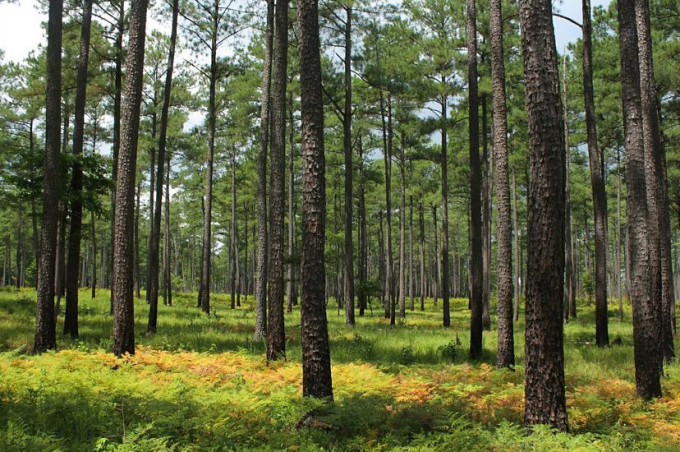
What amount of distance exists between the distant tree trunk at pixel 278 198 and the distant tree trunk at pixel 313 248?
169 inches

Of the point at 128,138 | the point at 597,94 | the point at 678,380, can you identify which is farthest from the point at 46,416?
the point at 597,94

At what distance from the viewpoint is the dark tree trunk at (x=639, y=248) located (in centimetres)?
751

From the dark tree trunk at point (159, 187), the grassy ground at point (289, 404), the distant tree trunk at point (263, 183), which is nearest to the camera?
the grassy ground at point (289, 404)

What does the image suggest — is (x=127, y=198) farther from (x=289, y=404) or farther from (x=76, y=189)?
(x=289, y=404)

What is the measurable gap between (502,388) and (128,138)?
29.0 feet

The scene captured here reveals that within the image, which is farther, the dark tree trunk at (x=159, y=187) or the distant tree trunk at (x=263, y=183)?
the dark tree trunk at (x=159, y=187)

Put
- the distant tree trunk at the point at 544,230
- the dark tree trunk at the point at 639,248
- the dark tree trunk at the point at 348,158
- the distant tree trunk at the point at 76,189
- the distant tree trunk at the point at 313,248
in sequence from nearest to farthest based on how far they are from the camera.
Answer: the distant tree trunk at the point at 544,230 → the distant tree trunk at the point at 313,248 → the dark tree trunk at the point at 639,248 → the distant tree trunk at the point at 76,189 → the dark tree trunk at the point at 348,158

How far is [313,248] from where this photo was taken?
6.02 metres

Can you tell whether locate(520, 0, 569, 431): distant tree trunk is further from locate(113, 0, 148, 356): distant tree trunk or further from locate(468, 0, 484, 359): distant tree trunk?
locate(113, 0, 148, 356): distant tree trunk

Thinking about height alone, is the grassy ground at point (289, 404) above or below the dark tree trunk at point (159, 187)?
below

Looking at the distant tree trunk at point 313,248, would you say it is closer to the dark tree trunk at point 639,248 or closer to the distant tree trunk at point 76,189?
the dark tree trunk at point 639,248

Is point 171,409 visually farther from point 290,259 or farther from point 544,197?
point 290,259

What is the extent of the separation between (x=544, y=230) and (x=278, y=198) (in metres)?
6.34

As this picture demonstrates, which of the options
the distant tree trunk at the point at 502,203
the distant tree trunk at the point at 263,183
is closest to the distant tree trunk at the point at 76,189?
the distant tree trunk at the point at 263,183
